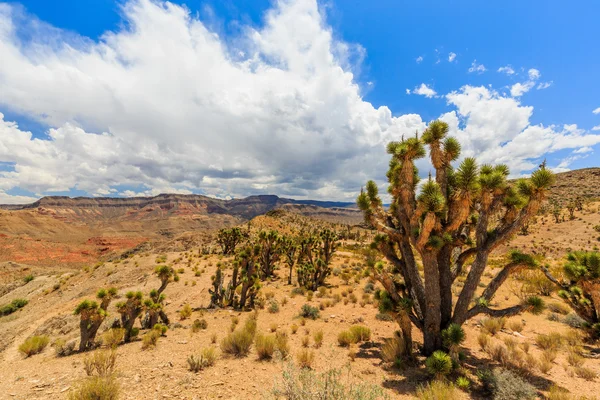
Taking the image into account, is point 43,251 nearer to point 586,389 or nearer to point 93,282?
point 93,282

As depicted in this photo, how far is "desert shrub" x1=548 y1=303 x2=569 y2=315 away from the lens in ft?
42.0

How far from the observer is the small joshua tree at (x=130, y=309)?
10.2 m

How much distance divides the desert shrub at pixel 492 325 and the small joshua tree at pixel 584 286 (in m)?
2.37

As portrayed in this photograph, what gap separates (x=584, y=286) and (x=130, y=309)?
1690cm

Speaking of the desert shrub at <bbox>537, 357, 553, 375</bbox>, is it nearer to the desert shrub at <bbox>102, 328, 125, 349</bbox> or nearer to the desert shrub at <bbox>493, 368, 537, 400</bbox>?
the desert shrub at <bbox>493, 368, 537, 400</bbox>

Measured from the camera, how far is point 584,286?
862cm

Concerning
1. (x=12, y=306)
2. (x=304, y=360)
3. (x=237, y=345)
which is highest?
(x=237, y=345)

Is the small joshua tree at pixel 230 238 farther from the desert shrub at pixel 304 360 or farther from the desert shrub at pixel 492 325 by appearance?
the desert shrub at pixel 492 325

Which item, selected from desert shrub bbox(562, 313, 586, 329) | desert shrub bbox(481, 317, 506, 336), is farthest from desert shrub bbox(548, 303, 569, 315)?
desert shrub bbox(481, 317, 506, 336)

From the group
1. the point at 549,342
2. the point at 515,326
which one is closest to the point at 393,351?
the point at 549,342

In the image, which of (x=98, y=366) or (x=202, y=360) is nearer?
(x=98, y=366)

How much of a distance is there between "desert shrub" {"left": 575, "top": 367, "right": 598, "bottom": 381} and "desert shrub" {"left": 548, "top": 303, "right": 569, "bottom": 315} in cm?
774

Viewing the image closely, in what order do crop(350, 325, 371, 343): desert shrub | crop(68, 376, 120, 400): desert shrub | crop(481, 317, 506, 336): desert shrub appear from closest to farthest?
1. crop(68, 376, 120, 400): desert shrub
2. crop(350, 325, 371, 343): desert shrub
3. crop(481, 317, 506, 336): desert shrub

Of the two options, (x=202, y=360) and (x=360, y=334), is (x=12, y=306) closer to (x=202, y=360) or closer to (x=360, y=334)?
(x=202, y=360)
